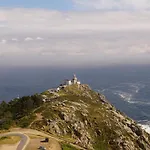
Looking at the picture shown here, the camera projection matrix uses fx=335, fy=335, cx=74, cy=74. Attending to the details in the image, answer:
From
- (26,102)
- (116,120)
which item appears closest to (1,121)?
(26,102)

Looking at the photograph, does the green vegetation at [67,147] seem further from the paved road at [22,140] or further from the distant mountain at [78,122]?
the distant mountain at [78,122]

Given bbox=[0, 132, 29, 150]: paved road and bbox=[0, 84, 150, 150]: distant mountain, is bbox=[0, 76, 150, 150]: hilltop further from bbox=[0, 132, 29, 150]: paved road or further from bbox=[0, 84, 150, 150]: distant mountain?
bbox=[0, 132, 29, 150]: paved road

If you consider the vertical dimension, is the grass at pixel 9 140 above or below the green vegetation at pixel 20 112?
below

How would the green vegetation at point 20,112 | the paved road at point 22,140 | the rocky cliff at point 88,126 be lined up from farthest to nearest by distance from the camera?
the rocky cliff at point 88,126 < the green vegetation at point 20,112 < the paved road at point 22,140

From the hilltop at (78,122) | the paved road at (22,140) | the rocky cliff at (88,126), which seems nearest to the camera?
the paved road at (22,140)

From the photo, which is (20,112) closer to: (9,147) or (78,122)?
(78,122)

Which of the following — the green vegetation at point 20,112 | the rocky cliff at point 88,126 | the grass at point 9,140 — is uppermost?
the green vegetation at point 20,112

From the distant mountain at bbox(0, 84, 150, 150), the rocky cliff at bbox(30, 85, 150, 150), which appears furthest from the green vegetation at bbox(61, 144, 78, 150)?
the rocky cliff at bbox(30, 85, 150, 150)

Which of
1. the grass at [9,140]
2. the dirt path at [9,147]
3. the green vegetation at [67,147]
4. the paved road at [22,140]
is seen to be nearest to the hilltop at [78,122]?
the paved road at [22,140]

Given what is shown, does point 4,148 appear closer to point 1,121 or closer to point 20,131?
point 20,131
